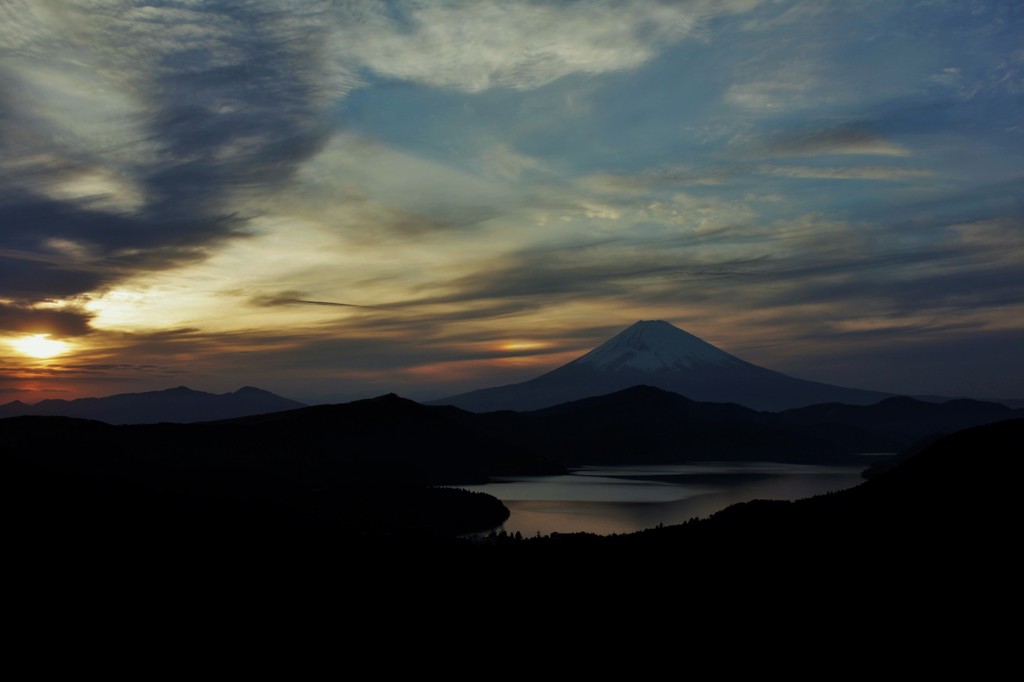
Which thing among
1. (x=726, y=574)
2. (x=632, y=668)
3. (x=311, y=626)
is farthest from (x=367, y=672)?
(x=726, y=574)

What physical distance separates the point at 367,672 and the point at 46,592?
26905 millimetres

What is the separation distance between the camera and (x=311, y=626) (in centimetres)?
5706

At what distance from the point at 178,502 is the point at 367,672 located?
50.4 m

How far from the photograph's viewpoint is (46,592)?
58.5 meters

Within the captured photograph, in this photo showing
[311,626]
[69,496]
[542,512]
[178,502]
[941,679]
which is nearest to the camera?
[941,679]

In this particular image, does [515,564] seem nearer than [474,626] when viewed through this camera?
No

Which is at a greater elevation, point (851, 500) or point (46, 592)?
point (851, 500)

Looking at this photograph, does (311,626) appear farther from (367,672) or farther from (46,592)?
(46,592)

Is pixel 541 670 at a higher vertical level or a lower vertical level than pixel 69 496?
lower

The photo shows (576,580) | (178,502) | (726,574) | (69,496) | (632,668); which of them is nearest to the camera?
(632,668)

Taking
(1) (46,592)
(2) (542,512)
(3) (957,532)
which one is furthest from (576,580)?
(2) (542,512)

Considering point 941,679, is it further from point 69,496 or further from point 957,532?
point 69,496

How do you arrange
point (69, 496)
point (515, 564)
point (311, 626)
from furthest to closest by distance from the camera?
point (69, 496) → point (515, 564) → point (311, 626)

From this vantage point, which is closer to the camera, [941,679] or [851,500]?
[941,679]
